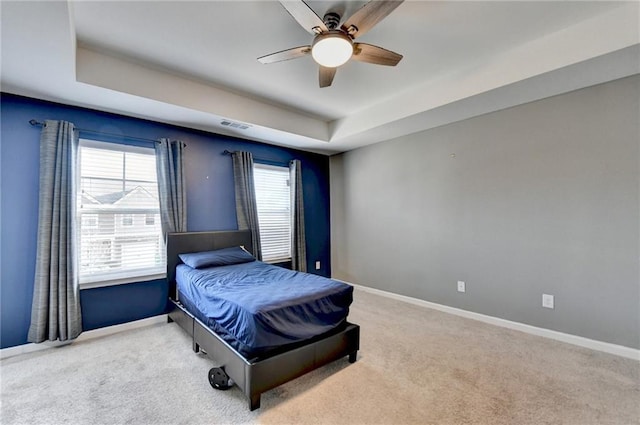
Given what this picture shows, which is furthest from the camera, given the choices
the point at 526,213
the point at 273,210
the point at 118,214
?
the point at 273,210

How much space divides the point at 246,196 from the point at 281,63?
6.43 feet

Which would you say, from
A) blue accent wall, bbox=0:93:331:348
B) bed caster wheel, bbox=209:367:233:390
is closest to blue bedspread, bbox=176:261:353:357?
bed caster wheel, bbox=209:367:233:390

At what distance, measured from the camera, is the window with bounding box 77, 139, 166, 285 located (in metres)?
2.95

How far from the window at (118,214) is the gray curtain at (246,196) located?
3.35 feet

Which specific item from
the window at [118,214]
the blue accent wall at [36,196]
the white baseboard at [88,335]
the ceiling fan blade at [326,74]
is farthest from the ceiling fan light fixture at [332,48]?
the white baseboard at [88,335]

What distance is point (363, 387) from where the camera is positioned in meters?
2.02

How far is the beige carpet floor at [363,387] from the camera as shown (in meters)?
1.75

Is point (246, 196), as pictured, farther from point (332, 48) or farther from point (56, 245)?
point (332, 48)

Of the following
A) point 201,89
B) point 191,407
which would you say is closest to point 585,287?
point 191,407

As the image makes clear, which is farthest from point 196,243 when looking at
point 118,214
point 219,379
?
point 219,379

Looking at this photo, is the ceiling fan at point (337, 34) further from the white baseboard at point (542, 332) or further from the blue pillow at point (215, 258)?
the white baseboard at point (542, 332)

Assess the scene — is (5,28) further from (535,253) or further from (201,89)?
(535,253)

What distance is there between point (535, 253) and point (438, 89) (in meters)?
2.03

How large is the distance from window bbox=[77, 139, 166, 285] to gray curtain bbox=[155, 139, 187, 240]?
12 centimetres
